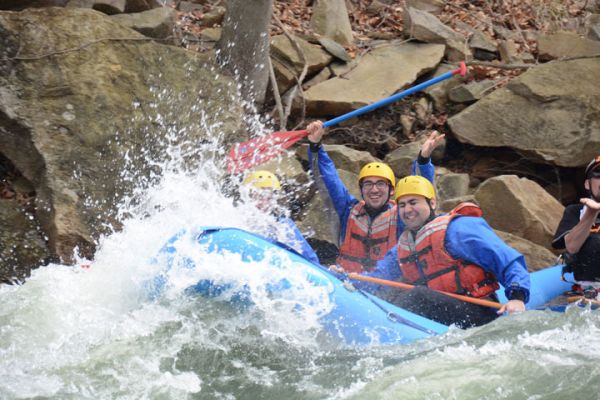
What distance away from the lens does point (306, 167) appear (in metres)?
7.73

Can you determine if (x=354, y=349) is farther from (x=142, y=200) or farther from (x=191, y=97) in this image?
(x=191, y=97)

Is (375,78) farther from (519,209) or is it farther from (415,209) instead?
(415,209)

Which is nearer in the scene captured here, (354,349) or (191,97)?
(354,349)

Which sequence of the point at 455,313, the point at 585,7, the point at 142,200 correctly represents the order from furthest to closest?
the point at 585,7, the point at 142,200, the point at 455,313

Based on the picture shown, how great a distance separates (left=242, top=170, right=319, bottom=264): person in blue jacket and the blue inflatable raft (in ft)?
2.33

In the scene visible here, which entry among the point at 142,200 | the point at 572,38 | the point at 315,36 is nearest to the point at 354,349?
the point at 142,200

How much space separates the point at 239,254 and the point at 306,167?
3.07 metres

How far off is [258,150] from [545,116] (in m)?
2.80

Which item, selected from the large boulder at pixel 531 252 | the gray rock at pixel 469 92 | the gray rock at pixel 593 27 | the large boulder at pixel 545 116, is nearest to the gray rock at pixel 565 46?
the gray rock at pixel 593 27

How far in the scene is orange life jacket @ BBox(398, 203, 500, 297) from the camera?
5047 mm

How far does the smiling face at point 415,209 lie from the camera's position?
17.4 ft

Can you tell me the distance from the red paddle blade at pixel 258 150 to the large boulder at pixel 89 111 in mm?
376

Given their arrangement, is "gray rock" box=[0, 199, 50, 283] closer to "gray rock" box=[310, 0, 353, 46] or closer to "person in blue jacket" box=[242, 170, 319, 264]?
"person in blue jacket" box=[242, 170, 319, 264]

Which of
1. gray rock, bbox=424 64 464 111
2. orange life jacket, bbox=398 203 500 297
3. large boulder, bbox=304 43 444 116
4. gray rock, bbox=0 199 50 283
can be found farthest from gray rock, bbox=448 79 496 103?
gray rock, bbox=0 199 50 283
